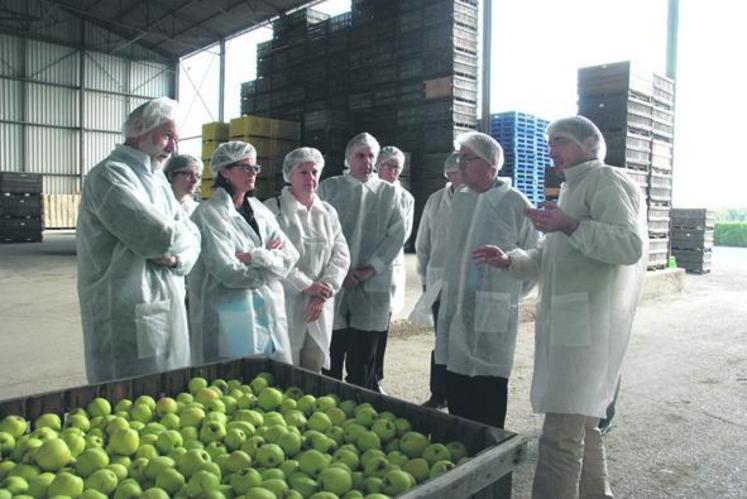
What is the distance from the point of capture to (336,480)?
143 cm

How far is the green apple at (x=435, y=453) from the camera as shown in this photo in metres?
1.55

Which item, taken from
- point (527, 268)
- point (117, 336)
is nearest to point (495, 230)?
point (527, 268)

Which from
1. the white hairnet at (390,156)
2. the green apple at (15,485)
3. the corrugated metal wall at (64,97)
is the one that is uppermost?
the corrugated metal wall at (64,97)

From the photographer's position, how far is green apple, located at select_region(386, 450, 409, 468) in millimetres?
1577

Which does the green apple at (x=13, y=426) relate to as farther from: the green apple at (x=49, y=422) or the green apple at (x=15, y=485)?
the green apple at (x=15, y=485)

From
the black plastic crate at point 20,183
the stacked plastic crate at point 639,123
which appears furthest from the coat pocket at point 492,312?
the black plastic crate at point 20,183

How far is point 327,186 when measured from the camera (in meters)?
3.97

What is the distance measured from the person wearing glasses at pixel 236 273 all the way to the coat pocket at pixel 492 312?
962 millimetres

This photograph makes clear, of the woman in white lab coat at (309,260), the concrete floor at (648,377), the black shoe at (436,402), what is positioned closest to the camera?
the concrete floor at (648,377)

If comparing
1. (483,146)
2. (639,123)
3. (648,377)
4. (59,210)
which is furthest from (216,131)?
(483,146)

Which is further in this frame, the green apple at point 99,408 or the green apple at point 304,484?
the green apple at point 99,408

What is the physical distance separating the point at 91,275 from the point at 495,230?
1792 millimetres

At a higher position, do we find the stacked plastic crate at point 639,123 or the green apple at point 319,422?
the stacked plastic crate at point 639,123

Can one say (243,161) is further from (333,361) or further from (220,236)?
(333,361)
